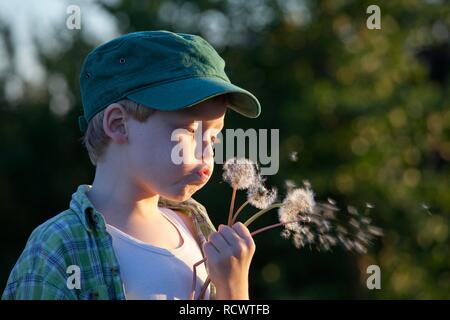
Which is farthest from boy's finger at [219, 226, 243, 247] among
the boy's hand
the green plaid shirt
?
the green plaid shirt

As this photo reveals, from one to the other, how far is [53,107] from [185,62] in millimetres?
7937

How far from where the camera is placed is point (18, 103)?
953cm

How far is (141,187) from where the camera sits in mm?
1695

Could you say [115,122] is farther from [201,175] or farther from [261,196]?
[261,196]

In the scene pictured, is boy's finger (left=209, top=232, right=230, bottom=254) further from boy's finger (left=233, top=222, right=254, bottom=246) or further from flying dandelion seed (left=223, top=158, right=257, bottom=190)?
flying dandelion seed (left=223, top=158, right=257, bottom=190)

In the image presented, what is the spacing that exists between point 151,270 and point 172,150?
24 centimetres

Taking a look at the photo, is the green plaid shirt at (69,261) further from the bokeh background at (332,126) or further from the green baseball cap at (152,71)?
the bokeh background at (332,126)

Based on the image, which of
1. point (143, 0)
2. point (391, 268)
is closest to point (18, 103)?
point (143, 0)

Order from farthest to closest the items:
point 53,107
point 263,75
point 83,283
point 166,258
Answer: point 53,107, point 263,75, point 166,258, point 83,283

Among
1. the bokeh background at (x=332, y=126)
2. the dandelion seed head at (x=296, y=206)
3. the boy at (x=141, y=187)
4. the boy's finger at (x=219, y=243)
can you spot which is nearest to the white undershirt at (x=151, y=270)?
the boy at (x=141, y=187)

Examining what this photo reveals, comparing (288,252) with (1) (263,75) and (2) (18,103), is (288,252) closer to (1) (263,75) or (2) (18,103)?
(1) (263,75)

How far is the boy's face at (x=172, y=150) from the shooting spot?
64.2 inches

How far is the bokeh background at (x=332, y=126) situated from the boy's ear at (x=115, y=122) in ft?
17.2

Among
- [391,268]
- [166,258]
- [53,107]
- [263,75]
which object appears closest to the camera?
[166,258]
